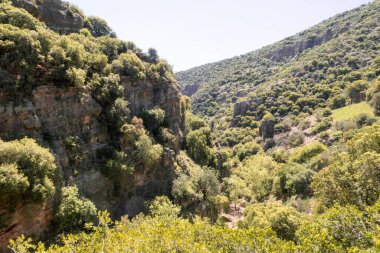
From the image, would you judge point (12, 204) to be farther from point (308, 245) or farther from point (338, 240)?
point (338, 240)

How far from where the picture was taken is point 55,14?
164 feet

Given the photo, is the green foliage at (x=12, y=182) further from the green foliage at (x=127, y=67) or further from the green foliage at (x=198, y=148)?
the green foliage at (x=198, y=148)

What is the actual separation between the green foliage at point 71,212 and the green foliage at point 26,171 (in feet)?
8.20

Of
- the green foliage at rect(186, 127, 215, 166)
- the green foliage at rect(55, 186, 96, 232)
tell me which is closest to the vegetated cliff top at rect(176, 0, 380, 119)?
the green foliage at rect(186, 127, 215, 166)

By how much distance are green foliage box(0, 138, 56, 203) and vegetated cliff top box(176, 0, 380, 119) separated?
102 m

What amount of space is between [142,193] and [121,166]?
7.59 meters

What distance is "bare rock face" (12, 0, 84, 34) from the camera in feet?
152

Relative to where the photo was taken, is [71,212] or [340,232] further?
[71,212]

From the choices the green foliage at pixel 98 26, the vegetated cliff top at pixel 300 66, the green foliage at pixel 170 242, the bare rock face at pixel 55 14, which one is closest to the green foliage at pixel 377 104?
the vegetated cliff top at pixel 300 66

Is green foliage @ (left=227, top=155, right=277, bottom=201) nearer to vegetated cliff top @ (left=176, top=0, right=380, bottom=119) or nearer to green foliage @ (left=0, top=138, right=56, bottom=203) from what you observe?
green foliage @ (left=0, top=138, right=56, bottom=203)

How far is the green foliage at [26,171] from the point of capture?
26056 mm

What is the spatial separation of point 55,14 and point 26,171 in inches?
1317

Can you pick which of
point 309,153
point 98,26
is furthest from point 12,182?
point 309,153

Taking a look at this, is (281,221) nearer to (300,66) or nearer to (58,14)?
(58,14)
